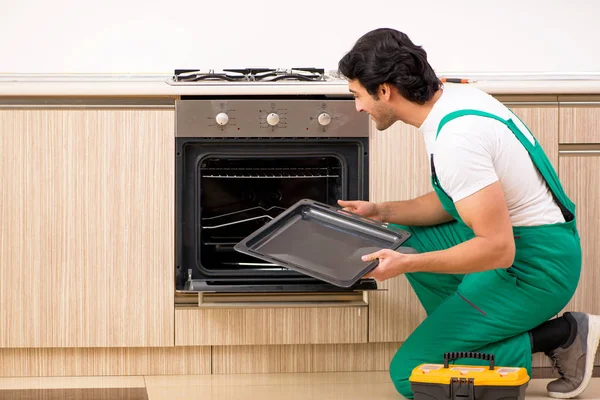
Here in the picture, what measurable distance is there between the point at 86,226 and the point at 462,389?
1197 millimetres

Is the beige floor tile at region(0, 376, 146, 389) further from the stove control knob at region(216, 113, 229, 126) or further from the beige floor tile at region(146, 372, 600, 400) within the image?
the stove control knob at region(216, 113, 229, 126)

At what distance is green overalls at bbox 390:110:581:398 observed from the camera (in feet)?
6.86

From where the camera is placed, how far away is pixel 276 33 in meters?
3.16

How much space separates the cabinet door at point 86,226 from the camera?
2408mm

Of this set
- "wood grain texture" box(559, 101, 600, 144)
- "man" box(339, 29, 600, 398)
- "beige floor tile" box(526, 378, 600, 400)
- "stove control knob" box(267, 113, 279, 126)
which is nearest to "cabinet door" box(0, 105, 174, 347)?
"stove control knob" box(267, 113, 279, 126)

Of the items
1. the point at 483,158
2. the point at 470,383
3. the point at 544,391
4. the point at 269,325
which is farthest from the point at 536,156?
the point at 269,325

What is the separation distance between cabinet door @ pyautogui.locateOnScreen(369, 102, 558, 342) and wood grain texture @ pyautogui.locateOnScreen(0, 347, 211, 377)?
56 cm

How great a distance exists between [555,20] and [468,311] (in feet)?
5.29

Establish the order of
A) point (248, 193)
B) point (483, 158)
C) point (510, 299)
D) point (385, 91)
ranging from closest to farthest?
point (483, 158) → point (385, 91) → point (510, 299) → point (248, 193)

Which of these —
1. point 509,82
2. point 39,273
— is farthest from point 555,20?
point 39,273

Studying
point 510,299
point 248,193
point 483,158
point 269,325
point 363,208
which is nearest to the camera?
point 483,158

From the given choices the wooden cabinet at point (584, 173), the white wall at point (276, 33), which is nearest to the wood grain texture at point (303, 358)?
the wooden cabinet at point (584, 173)

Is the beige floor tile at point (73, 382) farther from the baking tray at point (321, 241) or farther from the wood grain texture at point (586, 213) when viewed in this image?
the wood grain texture at point (586, 213)

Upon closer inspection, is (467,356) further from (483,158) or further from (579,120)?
(579,120)
